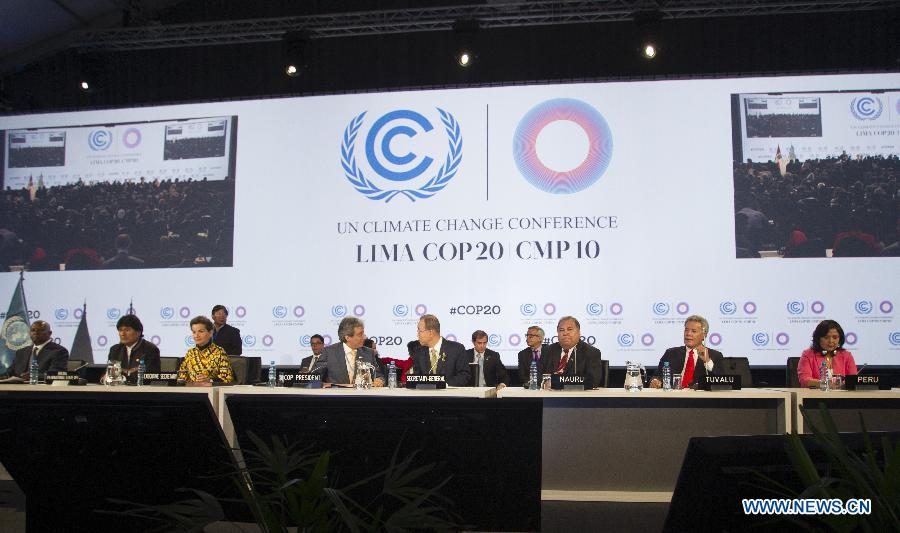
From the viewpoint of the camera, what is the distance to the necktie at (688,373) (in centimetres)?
491

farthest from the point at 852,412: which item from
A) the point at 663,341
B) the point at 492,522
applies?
the point at 492,522

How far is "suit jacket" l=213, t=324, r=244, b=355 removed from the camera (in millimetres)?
6867

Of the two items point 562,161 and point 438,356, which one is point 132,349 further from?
point 562,161

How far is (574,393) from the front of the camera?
13.4ft

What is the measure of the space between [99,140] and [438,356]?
15.1 feet

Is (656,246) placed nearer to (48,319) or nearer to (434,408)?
(434,408)

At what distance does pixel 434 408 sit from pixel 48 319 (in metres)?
Answer: 6.84

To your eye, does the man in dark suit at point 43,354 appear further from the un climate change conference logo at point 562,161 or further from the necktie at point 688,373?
the necktie at point 688,373

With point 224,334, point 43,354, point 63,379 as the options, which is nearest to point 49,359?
point 43,354

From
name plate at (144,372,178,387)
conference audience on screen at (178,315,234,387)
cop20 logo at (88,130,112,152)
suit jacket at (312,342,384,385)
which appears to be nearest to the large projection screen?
cop20 logo at (88,130,112,152)

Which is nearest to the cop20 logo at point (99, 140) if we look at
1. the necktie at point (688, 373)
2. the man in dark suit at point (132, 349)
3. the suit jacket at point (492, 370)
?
the man in dark suit at point (132, 349)

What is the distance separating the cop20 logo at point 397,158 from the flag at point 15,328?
A: 11.3 ft

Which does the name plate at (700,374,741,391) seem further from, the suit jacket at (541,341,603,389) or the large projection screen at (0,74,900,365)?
the large projection screen at (0,74,900,365)

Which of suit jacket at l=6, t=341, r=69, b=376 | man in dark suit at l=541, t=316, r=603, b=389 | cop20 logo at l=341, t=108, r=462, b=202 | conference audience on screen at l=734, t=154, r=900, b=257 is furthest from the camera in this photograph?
cop20 logo at l=341, t=108, r=462, b=202
